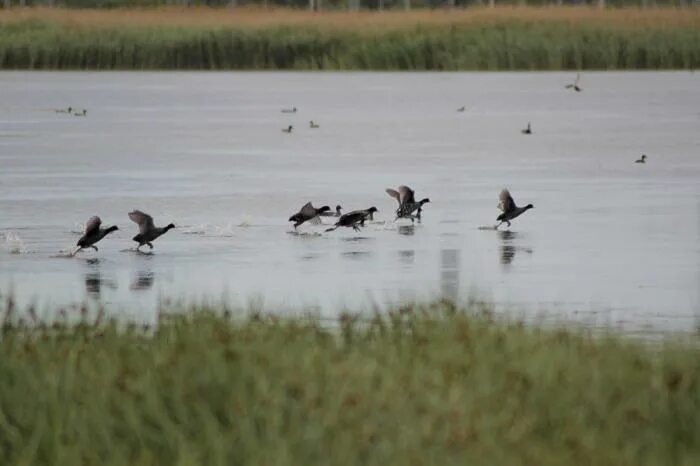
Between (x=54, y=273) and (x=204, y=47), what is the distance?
36524mm

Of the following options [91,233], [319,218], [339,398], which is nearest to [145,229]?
[91,233]

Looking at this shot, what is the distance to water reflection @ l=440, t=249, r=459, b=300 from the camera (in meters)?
12.0

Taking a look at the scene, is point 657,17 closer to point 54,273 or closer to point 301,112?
point 301,112

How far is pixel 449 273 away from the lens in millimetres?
13008

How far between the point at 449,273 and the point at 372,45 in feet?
114

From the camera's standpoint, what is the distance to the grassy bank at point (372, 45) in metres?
45.3

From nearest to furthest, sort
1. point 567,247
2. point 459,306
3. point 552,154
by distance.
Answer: point 459,306
point 567,247
point 552,154

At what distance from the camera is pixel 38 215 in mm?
16703

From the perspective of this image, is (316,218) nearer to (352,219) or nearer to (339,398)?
(352,219)

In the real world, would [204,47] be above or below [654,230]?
above

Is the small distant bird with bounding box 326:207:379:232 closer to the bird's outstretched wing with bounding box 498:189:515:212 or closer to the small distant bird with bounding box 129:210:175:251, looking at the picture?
the bird's outstretched wing with bounding box 498:189:515:212

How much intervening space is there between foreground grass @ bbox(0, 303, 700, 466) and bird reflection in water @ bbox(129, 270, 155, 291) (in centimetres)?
311

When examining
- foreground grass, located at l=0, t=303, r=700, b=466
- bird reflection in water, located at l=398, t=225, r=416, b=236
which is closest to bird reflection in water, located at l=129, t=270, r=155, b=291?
foreground grass, located at l=0, t=303, r=700, b=466

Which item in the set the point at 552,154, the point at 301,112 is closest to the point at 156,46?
the point at 301,112
